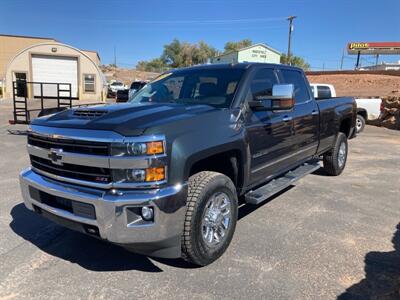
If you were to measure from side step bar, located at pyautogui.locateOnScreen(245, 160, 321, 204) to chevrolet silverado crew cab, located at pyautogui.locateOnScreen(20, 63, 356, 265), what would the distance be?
25 mm

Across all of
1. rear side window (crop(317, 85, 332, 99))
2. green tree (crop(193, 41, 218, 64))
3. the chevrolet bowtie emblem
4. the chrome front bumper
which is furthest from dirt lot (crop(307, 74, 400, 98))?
green tree (crop(193, 41, 218, 64))

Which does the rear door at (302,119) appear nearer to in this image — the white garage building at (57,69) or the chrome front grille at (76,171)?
the chrome front grille at (76,171)

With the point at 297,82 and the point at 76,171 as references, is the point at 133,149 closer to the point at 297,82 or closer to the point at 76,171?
the point at 76,171

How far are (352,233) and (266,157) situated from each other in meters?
1.36

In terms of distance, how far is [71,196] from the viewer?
3.31 meters

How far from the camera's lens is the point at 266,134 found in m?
4.55

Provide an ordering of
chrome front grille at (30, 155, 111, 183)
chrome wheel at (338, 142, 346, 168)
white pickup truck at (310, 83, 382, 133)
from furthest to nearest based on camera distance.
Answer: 1. white pickup truck at (310, 83, 382, 133)
2. chrome wheel at (338, 142, 346, 168)
3. chrome front grille at (30, 155, 111, 183)

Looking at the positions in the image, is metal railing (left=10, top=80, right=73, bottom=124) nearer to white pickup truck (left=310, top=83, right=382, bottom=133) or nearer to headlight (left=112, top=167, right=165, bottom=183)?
white pickup truck (left=310, top=83, right=382, bottom=133)

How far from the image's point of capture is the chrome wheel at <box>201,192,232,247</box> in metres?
3.70

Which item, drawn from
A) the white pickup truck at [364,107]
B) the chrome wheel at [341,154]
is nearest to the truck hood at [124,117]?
the chrome wheel at [341,154]

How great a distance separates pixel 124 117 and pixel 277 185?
2.35 metres

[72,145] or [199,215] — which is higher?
[72,145]

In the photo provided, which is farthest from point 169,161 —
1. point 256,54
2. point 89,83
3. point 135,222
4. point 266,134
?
point 89,83

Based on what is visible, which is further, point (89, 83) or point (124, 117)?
Result: point (89, 83)
